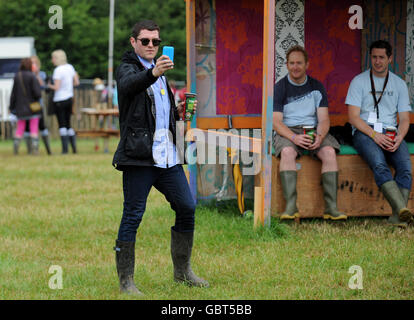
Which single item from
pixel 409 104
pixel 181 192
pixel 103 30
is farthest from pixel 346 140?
pixel 103 30

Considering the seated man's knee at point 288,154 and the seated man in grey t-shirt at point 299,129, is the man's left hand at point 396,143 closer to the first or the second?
the seated man in grey t-shirt at point 299,129

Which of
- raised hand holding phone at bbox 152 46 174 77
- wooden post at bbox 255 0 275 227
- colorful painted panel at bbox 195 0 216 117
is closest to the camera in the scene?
raised hand holding phone at bbox 152 46 174 77

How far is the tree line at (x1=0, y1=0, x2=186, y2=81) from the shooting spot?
35688mm

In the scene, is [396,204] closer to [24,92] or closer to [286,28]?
[286,28]

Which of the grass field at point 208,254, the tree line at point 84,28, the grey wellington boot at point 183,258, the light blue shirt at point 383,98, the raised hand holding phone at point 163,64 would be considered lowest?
the grass field at point 208,254

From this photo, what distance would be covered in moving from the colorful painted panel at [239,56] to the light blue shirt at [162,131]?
3329mm

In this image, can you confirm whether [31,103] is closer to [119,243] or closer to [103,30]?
[119,243]

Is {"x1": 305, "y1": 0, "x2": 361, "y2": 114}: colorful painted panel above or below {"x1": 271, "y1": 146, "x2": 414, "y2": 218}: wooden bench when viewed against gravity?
above

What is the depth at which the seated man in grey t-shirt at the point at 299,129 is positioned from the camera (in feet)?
22.2

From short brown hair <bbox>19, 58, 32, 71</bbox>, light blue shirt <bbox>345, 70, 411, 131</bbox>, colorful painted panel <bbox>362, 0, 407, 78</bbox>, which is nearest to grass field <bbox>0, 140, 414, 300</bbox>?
light blue shirt <bbox>345, 70, 411, 131</bbox>

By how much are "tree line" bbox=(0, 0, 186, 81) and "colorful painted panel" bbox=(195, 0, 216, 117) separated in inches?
1070

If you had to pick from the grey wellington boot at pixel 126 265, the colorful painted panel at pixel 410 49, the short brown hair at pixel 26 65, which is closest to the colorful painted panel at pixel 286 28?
the colorful painted panel at pixel 410 49

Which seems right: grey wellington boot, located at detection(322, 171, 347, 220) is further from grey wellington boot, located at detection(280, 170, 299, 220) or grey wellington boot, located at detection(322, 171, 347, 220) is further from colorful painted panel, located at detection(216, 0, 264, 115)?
colorful painted panel, located at detection(216, 0, 264, 115)

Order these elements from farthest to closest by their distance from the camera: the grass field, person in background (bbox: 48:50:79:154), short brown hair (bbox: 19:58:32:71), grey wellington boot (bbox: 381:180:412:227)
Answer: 1. short brown hair (bbox: 19:58:32:71)
2. person in background (bbox: 48:50:79:154)
3. grey wellington boot (bbox: 381:180:412:227)
4. the grass field
